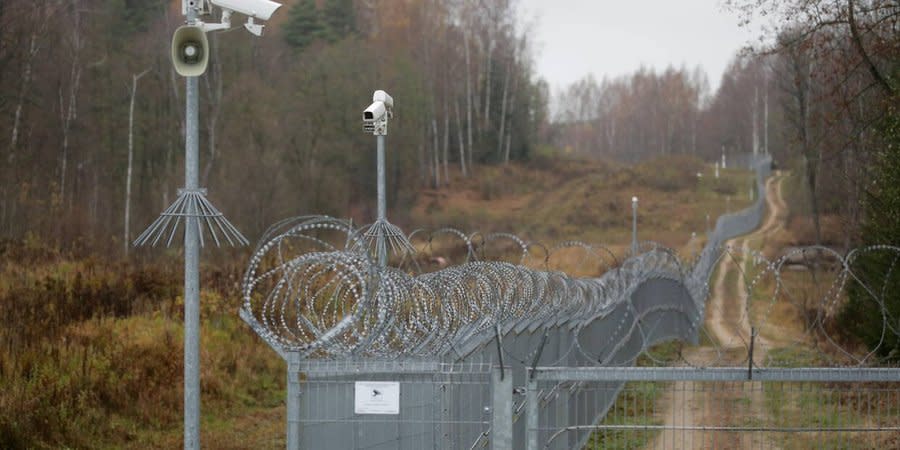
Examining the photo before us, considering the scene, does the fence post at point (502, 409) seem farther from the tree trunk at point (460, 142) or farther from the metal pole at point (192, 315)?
the tree trunk at point (460, 142)

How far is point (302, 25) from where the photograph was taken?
261ft

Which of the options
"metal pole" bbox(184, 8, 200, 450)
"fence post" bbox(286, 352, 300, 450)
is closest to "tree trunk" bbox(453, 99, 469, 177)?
"metal pole" bbox(184, 8, 200, 450)

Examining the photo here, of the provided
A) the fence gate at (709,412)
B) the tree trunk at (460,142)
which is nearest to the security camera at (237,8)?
the fence gate at (709,412)

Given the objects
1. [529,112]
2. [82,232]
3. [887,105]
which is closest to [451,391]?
[887,105]

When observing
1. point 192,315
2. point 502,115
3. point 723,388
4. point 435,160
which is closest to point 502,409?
point 192,315

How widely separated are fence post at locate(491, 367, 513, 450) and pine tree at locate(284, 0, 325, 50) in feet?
235

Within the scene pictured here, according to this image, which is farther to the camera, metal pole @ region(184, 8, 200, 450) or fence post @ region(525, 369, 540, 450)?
metal pole @ region(184, 8, 200, 450)

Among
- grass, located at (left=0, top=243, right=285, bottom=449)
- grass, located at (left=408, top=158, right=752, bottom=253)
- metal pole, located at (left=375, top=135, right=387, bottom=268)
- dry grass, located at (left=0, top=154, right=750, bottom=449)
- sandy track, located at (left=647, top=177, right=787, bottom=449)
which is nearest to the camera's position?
sandy track, located at (left=647, top=177, right=787, bottom=449)

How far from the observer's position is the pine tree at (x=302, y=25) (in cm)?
7912

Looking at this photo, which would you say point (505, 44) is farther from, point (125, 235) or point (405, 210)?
point (125, 235)

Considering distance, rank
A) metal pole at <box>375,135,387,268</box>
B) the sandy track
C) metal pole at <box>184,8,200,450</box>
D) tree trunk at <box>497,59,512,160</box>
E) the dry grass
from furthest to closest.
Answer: tree trunk at <box>497,59,512,160</box>
the dry grass
metal pole at <box>375,135,387,268</box>
the sandy track
metal pole at <box>184,8,200,450</box>

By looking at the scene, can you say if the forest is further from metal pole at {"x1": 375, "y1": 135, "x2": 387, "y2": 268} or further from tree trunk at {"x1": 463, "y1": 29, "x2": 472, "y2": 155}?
metal pole at {"x1": 375, "y1": 135, "x2": 387, "y2": 268}

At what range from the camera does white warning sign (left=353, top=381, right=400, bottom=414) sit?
28.7ft

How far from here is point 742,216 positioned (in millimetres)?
69438
